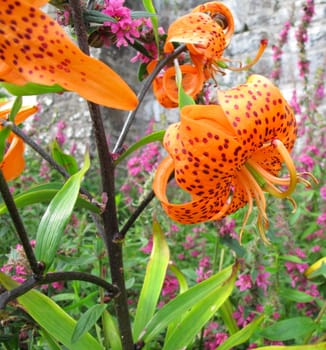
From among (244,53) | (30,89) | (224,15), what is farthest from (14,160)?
(244,53)

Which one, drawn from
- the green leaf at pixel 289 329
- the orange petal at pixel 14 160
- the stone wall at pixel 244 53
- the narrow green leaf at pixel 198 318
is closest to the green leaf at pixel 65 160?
the orange petal at pixel 14 160

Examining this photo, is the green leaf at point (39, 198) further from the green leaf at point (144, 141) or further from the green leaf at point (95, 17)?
the green leaf at point (95, 17)

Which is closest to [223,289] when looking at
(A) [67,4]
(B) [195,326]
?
(B) [195,326]

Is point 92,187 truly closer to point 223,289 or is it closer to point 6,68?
point 223,289

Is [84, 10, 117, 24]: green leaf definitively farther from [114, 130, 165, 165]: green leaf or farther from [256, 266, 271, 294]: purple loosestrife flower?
[256, 266, 271, 294]: purple loosestrife flower

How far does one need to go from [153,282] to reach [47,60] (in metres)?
Answer: 0.54

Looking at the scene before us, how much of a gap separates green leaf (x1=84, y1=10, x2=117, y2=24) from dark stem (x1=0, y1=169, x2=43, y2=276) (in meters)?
0.21

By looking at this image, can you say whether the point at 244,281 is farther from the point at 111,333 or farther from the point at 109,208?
the point at 109,208

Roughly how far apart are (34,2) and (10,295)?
28cm

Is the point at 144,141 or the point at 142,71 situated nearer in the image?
the point at 144,141

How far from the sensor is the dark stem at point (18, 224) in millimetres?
511

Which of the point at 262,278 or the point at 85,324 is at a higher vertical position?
the point at 85,324

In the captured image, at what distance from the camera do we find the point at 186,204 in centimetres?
69

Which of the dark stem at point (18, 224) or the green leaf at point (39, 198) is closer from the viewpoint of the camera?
the dark stem at point (18, 224)
